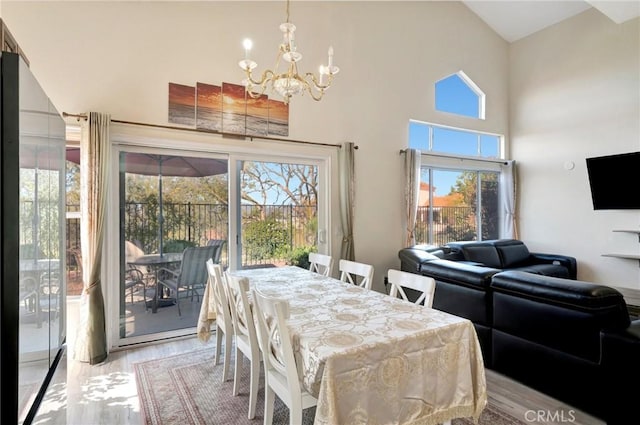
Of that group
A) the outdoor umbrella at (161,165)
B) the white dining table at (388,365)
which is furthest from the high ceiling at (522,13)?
the white dining table at (388,365)

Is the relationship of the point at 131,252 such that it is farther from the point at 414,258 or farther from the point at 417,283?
the point at 414,258

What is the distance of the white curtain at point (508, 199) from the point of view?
6.18m

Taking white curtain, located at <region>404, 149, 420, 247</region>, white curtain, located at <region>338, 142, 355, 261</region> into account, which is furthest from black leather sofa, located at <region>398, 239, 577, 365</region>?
white curtain, located at <region>338, 142, 355, 261</region>

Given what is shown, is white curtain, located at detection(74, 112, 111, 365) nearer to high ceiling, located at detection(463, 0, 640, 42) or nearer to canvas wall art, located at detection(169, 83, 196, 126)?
canvas wall art, located at detection(169, 83, 196, 126)

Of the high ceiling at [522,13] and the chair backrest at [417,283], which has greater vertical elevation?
the high ceiling at [522,13]

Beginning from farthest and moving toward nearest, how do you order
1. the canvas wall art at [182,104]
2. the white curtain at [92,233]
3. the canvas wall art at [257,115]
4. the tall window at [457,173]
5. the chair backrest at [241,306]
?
the tall window at [457,173]
the canvas wall art at [257,115]
the canvas wall art at [182,104]
the white curtain at [92,233]
the chair backrest at [241,306]

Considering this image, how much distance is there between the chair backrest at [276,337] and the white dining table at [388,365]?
6 centimetres

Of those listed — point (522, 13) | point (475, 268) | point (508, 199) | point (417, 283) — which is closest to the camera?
point (417, 283)

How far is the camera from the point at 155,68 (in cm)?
360

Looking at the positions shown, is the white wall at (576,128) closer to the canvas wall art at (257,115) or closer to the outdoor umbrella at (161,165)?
the canvas wall art at (257,115)

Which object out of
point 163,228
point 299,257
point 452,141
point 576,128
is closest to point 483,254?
point 452,141

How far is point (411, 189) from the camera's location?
5.07 meters

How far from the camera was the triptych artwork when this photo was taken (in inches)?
146

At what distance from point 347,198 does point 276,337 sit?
2.97 meters
